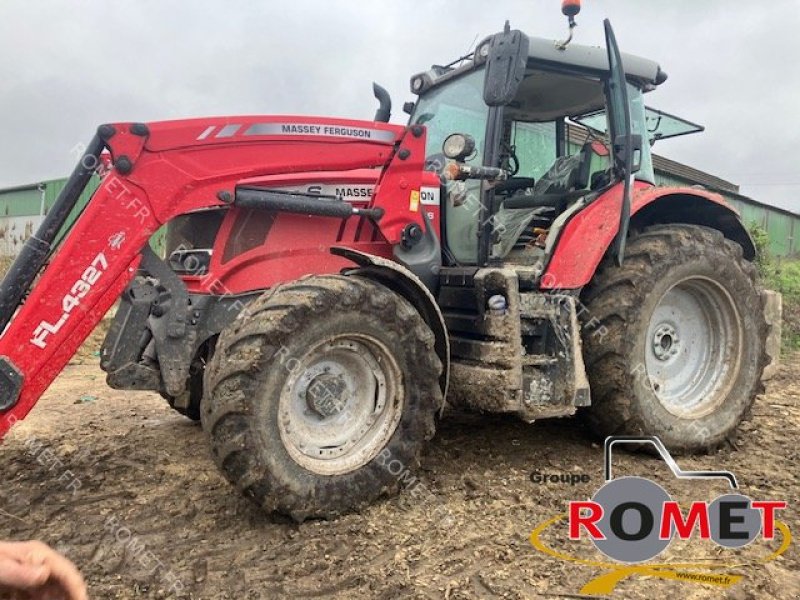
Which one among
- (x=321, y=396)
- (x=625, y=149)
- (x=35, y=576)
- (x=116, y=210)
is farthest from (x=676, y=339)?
(x=35, y=576)

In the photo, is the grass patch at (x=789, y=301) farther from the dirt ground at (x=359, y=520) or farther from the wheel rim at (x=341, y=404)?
the wheel rim at (x=341, y=404)

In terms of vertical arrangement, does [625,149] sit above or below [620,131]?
below

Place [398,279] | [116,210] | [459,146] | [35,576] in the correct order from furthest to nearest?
[459,146] < [398,279] < [116,210] < [35,576]

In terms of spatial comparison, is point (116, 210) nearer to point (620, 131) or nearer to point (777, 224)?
point (620, 131)

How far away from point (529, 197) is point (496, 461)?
→ 5.91 feet

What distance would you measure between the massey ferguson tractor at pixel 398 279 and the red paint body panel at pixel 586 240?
1cm

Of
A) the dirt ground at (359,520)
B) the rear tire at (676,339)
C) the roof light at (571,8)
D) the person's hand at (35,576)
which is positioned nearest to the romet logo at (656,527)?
the dirt ground at (359,520)

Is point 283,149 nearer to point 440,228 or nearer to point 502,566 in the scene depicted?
point 440,228

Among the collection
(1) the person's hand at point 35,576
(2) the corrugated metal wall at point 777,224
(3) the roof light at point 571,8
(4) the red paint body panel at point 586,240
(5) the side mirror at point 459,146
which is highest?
(2) the corrugated metal wall at point 777,224

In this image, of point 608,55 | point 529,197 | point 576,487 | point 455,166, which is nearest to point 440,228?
point 455,166

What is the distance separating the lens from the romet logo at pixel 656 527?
2.66 metres

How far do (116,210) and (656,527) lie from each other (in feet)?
9.12

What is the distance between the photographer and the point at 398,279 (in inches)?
135

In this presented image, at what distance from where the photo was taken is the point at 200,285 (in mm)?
3273
